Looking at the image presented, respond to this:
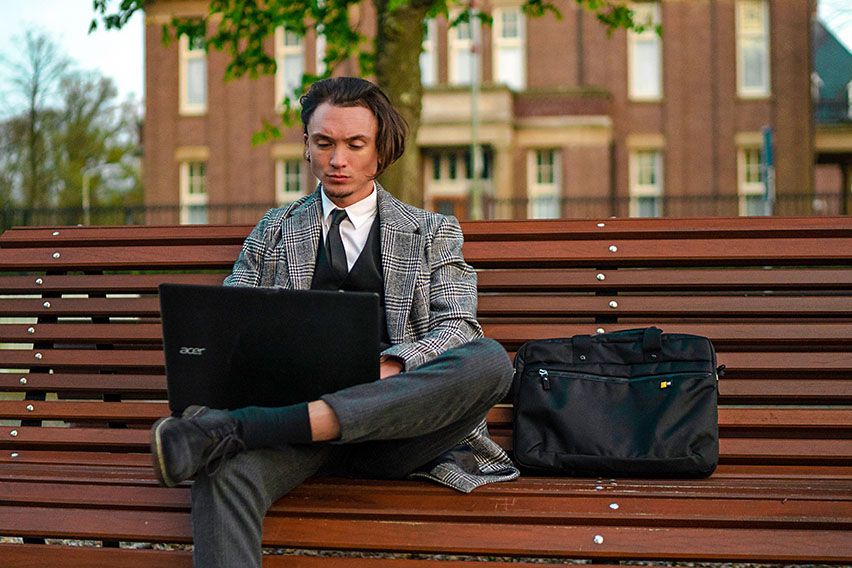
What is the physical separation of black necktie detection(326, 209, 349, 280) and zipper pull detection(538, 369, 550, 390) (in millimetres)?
782

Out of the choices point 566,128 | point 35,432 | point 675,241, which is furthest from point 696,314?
point 566,128

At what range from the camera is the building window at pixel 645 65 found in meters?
26.9

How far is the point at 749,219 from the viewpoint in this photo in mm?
3990

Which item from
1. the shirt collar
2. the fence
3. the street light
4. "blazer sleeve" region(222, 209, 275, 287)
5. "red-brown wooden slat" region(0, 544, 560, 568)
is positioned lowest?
"red-brown wooden slat" region(0, 544, 560, 568)

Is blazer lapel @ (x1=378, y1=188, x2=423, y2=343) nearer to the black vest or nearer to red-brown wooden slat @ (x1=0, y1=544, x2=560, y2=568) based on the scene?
the black vest

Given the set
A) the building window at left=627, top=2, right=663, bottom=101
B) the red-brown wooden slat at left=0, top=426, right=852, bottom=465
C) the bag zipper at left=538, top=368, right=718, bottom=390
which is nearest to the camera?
the bag zipper at left=538, top=368, right=718, bottom=390

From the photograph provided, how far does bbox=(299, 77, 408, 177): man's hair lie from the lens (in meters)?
3.65

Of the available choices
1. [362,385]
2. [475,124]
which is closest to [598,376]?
[362,385]

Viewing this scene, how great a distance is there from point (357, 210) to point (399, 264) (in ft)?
0.94

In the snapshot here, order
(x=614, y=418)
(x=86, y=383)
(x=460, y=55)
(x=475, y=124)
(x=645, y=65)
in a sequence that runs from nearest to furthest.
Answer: (x=614, y=418), (x=86, y=383), (x=475, y=124), (x=645, y=65), (x=460, y=55)

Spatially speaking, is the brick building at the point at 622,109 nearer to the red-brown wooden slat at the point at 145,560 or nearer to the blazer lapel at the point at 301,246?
the blazer lapel at the point at 301,246

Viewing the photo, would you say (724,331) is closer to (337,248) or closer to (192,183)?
(337,248)

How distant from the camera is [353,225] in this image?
148 inches

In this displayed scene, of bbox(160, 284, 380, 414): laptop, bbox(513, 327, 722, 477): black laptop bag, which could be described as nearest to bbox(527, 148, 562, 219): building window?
bbox(513, 327, 722, 477): black laptop bag
